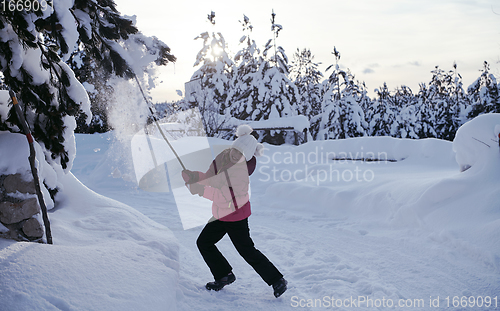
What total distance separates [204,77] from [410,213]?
22930 millimetres

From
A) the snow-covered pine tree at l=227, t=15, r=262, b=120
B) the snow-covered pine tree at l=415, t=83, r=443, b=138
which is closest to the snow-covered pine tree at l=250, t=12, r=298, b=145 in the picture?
the snow-covered pine tree at l=227, t=15, r=262, b=120

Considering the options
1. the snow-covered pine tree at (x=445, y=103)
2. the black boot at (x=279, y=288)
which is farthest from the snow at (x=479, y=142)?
the snow-covered pine tree at (x=445, y=103)

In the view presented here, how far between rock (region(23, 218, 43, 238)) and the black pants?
5.08ft

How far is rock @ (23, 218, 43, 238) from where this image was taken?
9.57 feet

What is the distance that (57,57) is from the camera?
3730 millimetres

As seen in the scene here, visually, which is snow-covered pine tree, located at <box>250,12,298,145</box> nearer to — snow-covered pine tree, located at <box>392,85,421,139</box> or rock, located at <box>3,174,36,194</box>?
snow-covered pine tree, located at <box>392,85,421,139</box>

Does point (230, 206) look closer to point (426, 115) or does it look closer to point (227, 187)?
point (227, 187)

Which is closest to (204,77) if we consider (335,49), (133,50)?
(335,49)

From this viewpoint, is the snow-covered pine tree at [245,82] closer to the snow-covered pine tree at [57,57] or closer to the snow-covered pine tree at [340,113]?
the snow-covered pine tree at [340,113]

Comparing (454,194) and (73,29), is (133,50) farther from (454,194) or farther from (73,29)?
(454,194)

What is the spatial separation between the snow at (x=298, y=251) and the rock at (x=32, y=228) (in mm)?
248

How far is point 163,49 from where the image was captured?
4.14 metres
